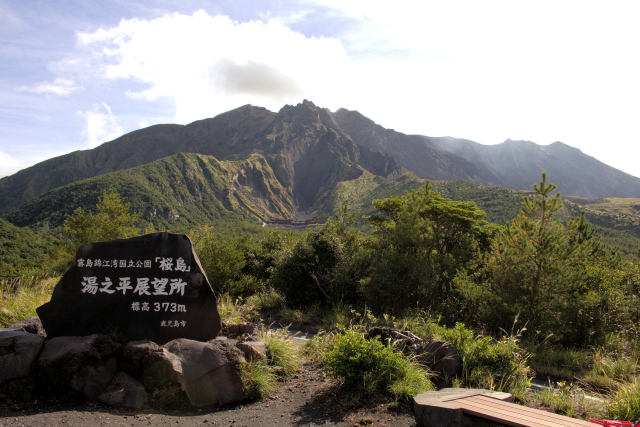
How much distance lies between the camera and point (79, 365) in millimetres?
4832

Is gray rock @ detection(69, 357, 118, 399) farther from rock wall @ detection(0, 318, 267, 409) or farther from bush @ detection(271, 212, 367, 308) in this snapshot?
bush @ detection(271, 212, 367, 308)

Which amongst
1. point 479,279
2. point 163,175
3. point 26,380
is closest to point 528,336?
point 479,279

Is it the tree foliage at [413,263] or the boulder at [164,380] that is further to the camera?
the tree foliage at [413,263]

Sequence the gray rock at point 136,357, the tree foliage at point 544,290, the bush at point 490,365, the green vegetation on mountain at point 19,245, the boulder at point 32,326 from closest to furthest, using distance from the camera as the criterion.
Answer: the bush at point 490,365 < the gray rock at point 136,357 < the boulder at point 32,326 < the tree foliage at point 544,290 < the green vegetation on mountain at point 19,245

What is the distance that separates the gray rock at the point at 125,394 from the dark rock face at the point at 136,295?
0.87 metres

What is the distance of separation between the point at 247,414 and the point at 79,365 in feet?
7.78

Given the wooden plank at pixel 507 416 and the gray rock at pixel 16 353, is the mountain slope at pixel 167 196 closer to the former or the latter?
the gray rock at pixel 16 353

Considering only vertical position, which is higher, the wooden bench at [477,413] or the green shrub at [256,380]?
the wooden bench at [477,413]

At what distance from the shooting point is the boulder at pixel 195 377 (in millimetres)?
4676

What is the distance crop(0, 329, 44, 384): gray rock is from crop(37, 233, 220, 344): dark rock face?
0.67 meters

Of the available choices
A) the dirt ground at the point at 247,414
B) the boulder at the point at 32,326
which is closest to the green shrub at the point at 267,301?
the boulder at the point at 32,326

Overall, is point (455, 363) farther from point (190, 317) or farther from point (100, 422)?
point (100, 422)

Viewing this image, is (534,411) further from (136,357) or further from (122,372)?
(122,372)

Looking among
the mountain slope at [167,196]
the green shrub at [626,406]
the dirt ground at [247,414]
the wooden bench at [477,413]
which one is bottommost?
the dirt ground at [247,414]
